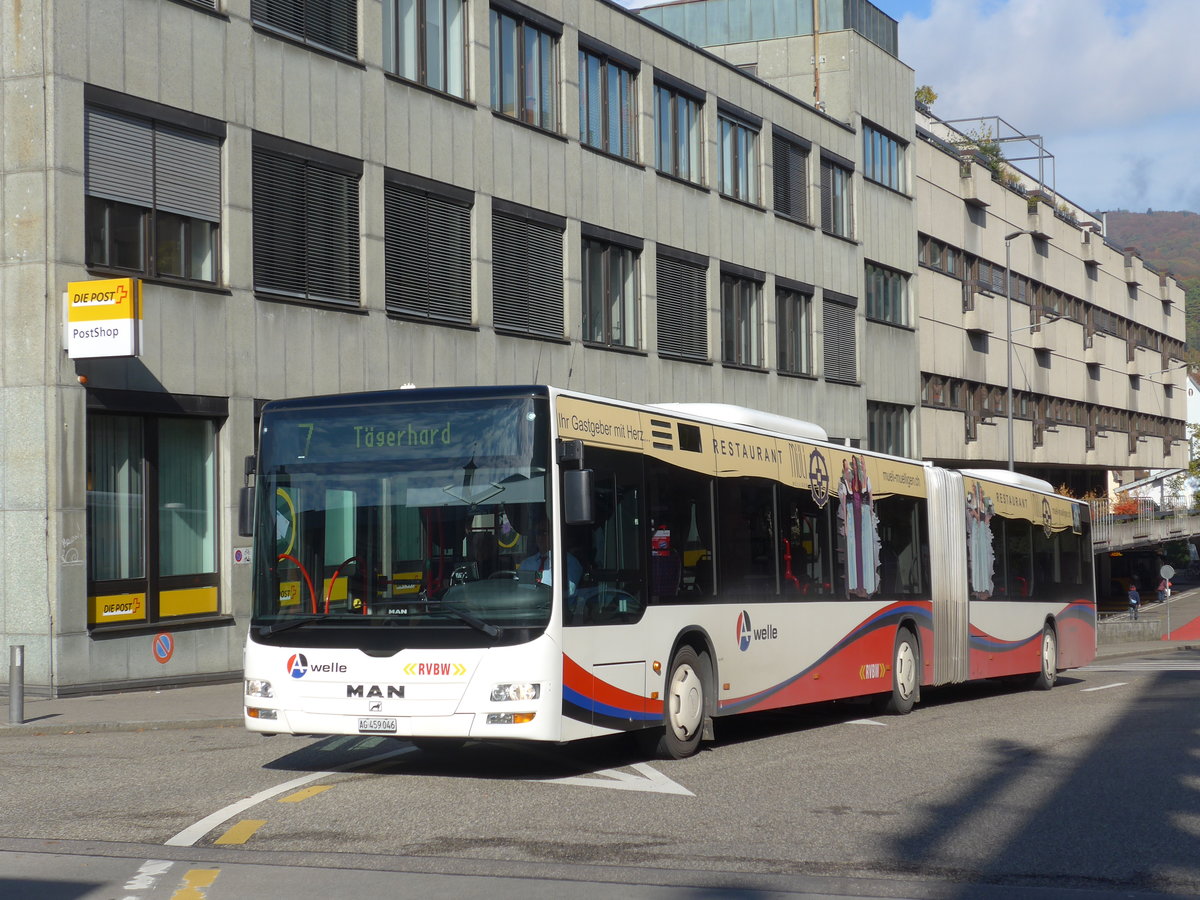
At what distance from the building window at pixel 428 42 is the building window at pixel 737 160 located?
10441mm

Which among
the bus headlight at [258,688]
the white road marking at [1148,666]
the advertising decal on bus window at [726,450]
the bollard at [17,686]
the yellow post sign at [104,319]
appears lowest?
the white road marking at [1148,666]

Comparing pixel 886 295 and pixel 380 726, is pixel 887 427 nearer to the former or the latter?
pixel 886 295

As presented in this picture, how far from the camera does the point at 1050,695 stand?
2197 cm

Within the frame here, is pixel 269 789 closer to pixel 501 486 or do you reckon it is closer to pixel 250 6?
pixel 501 486

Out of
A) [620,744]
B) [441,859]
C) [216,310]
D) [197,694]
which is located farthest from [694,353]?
[441,859]

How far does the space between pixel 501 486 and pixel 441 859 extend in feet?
10.9

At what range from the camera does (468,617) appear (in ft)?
35.4

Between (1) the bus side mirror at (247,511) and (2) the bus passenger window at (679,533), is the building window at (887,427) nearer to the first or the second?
(2) the bus passenger window at (679,533)

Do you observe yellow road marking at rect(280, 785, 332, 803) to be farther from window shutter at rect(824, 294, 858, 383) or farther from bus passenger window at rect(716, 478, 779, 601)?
window shutter at rect(824, 294, 858, 383)

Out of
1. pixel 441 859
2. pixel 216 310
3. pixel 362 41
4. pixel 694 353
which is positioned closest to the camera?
pixel 441 859

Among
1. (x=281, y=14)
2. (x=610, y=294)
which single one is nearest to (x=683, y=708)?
(x=281, y=14)

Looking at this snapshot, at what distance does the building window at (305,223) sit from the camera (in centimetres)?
2272

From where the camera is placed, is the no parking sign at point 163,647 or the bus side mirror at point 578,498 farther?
the no parking sign at point 163,647

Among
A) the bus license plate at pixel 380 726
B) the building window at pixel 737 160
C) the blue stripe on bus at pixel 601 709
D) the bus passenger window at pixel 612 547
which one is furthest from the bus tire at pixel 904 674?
the building window at pixel 737 160
